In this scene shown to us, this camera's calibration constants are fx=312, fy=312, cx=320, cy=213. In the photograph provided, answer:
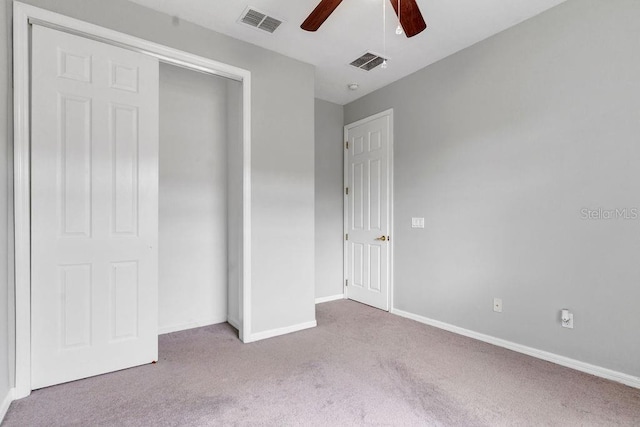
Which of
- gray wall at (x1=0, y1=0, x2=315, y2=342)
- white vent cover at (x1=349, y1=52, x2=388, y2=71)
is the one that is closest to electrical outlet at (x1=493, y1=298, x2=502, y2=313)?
gray wall at (x1=0, y1=0, x2=315, y2=342)

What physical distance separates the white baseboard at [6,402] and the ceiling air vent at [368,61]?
3756 mm

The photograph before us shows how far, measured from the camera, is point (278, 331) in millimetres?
3031

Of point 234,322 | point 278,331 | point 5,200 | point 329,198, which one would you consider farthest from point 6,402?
point 329,198

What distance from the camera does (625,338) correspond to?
83.6 inches

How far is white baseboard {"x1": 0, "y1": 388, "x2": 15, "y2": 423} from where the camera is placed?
68.8 inches

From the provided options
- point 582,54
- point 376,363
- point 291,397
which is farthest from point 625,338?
point 291,397

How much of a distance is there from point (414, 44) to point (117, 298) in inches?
131

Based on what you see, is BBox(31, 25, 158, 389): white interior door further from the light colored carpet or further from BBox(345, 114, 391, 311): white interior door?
BBox(345, 114, 391, 311): white interior door

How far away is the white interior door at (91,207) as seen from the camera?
2.07 metres

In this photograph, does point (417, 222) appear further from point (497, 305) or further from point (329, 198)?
point (329, 198)

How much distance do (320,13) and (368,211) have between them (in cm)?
259

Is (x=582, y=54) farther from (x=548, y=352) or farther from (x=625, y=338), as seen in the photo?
(x=548, y=352)

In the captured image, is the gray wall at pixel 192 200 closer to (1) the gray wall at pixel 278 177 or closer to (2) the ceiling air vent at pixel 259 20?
(1) the gray wall at pixel 278 177

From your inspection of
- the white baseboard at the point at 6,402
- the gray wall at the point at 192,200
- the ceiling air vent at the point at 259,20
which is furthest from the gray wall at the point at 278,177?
the white baseboard at the point at 6,402
